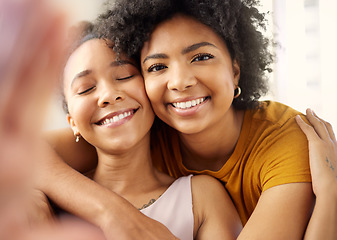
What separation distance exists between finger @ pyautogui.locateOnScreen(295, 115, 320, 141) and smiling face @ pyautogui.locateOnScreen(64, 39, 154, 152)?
54 cm

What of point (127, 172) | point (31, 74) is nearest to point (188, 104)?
point (127, 172)

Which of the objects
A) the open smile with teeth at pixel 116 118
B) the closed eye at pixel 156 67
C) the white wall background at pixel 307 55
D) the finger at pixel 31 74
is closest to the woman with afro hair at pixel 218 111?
the closed eye at pixel 156 67

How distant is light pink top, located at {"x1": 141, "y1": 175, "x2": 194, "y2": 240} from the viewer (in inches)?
50.1

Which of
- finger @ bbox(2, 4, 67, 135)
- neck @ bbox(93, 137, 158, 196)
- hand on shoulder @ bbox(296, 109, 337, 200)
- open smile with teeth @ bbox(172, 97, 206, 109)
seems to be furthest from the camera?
neck @ bbox(93, 137, 158, 196)

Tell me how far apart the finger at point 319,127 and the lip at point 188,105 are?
0.42 metres

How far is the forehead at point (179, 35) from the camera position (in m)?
1.30

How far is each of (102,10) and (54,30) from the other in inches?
54.7

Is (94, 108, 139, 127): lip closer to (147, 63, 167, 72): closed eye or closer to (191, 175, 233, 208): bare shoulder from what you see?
(147, 63, 167, 72): closed eye

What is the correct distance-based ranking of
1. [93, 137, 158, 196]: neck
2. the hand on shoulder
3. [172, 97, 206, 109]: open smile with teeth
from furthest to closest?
1. [93, 137, 158, 196]: neck
2. [172, 97, 206, 109]: open smile with teeth
3. the hand on shoulder

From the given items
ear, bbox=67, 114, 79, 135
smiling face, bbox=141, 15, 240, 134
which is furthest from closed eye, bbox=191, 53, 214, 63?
ear, bbox=67, 114, 79, 135

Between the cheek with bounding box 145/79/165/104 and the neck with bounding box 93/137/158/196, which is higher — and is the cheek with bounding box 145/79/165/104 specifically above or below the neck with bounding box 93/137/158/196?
above

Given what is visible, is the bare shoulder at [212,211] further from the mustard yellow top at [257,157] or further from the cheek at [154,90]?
the cheek at [154,90]

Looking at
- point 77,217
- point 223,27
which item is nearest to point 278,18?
point 223,27

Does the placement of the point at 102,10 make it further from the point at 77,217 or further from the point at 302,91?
the point at 302,91
